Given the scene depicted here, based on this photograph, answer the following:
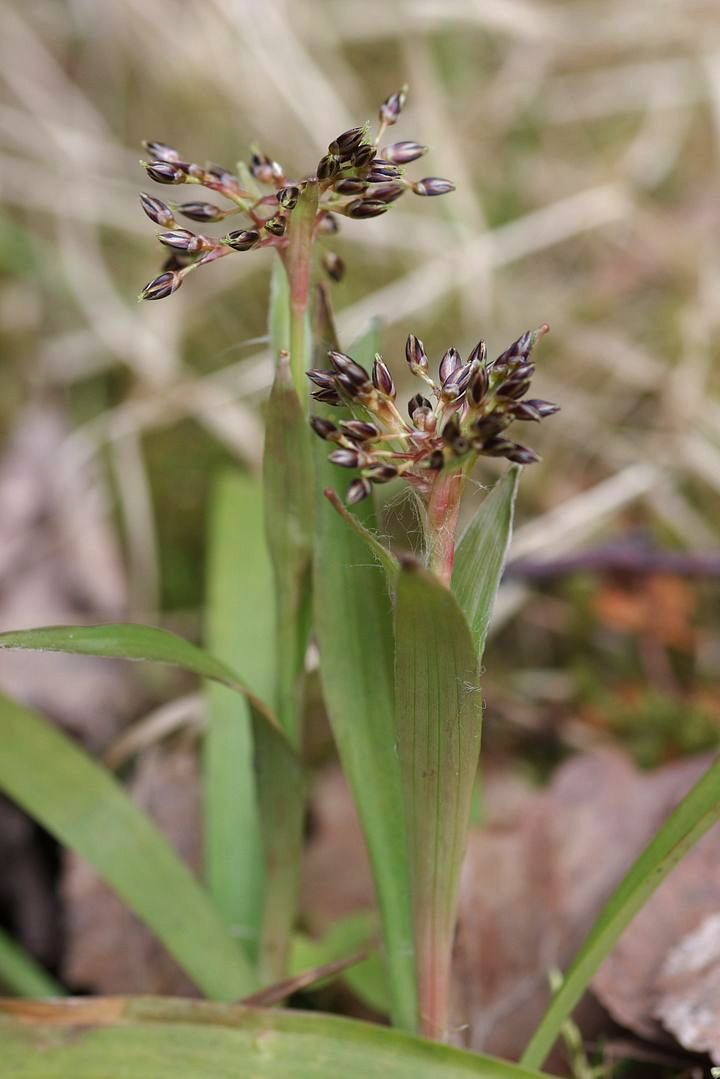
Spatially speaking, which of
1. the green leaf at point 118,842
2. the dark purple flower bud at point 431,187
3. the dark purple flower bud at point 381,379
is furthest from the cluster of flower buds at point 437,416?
the green leaf at point 118,842

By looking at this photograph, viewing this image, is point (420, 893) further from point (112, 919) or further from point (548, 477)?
point (548, 477)

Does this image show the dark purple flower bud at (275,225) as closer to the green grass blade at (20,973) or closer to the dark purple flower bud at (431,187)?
the dark purple flower bud at (431,187)

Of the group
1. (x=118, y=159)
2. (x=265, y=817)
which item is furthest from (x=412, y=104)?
(x=265, y=817)

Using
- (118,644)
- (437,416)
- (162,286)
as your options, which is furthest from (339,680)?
(162,286)

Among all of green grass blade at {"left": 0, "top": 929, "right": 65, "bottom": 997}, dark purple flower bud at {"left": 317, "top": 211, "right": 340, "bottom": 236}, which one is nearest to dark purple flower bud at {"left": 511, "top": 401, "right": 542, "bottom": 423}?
dark purple flower bud at {"left": 317, "top": 211, "right": 340, "bottom": 236}

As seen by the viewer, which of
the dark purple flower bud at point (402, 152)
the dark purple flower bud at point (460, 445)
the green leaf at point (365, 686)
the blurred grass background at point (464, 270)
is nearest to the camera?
the dark purple flower bud at point (460, 445)
